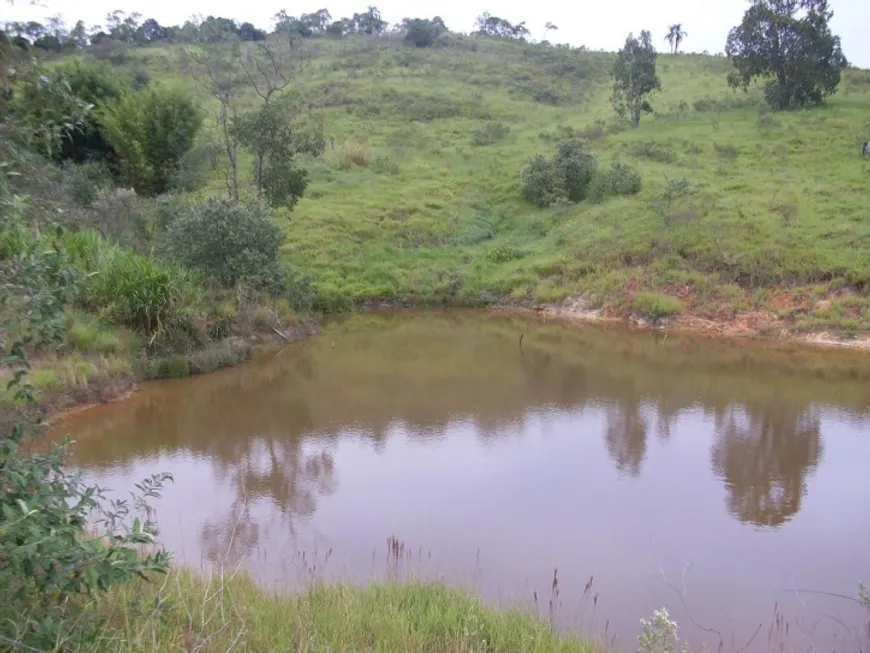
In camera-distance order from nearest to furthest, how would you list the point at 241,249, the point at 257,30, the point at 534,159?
the point at 241,249 → the point at 534,159 → the point at 257,30

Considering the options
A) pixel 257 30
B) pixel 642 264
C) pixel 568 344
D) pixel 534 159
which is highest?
pixel 257 30

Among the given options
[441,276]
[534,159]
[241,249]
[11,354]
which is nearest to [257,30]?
[534,159]

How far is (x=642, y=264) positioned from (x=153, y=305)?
12.2 metres

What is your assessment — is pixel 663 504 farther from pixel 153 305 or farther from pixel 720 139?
pixel 720 139

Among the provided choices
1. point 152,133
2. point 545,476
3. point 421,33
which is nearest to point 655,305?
point 545,476

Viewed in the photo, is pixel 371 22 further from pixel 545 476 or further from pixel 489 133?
pixel 545 476

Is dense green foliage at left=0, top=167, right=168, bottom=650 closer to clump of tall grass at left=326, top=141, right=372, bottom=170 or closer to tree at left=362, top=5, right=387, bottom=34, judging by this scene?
clump of tall grass at left=326, top=141, right=372, bottom=170

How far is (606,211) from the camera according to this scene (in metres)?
21.3


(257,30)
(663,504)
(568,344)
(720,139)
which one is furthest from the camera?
(257,30)

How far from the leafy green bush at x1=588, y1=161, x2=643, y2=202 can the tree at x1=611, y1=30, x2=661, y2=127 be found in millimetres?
7593

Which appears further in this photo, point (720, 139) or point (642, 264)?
point (720, 139)

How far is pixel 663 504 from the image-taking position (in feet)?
26.1

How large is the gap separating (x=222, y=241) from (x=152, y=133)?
8694 millimetres

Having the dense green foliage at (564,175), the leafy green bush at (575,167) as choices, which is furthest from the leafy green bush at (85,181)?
the leafy green bush at (575,167)
